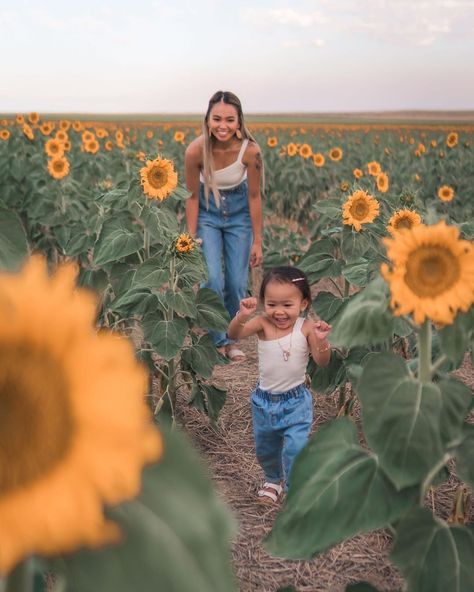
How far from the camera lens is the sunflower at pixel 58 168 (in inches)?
239

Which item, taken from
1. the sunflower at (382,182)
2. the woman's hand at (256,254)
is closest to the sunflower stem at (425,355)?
the woman's hand at (256,254)

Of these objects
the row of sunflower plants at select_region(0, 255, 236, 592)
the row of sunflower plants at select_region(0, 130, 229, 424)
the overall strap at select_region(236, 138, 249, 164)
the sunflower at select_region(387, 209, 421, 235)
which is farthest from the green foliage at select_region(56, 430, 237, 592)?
the overall strap at select_region(236, 138, 249, 164)

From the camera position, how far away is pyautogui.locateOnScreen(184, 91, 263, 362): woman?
13.7 feet

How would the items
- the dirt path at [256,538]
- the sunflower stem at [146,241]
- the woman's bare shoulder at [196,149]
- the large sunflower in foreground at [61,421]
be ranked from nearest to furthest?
the large sunflower in foreground at [61,421] → the dirt path at [256,538] → the sunflower stem at [146,241] → the woman's bare shoulder at [196,149]

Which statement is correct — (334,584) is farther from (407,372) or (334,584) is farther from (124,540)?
(124,540)

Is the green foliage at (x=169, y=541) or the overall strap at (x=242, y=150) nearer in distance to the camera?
the green foliage at (x=169, y=541)

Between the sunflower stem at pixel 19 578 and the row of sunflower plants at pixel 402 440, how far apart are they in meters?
0.63

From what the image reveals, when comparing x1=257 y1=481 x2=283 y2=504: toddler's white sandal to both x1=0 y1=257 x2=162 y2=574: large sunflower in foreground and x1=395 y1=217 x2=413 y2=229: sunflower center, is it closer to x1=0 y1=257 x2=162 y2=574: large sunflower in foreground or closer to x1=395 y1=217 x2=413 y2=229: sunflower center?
x1=395 y1=217 x2=413 y2=229: sunflower center

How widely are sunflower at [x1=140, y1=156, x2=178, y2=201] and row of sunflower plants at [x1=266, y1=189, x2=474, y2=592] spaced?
2.15 meters

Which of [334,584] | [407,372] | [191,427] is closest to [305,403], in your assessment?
[334,584]

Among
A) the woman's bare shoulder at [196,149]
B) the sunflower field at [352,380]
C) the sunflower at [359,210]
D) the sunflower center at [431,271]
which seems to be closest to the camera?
the sunflower field at [352,380]

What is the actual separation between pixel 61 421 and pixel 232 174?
383 cm

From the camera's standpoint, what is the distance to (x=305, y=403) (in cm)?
275

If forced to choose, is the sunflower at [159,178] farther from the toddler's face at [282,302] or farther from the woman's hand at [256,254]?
the woman's hand at [256,254]
